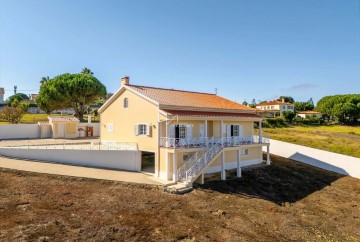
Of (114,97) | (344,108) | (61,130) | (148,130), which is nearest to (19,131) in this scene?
(61,130)

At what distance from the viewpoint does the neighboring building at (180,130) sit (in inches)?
862

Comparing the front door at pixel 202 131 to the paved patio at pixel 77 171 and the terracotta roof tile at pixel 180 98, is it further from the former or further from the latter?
the paved patio at pixel 77 171

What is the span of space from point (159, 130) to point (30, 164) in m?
11.5

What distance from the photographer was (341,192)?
24125 millimetres

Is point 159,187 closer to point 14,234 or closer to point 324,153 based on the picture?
point 14,234

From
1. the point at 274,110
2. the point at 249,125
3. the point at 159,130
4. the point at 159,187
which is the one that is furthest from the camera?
the point at 274,110

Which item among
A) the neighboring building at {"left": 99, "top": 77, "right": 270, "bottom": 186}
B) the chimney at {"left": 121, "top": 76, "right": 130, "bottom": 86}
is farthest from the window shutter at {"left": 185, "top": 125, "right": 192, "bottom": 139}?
the chimney at {"left": 121, "top": 76, "right": 130, "bottom": 86}

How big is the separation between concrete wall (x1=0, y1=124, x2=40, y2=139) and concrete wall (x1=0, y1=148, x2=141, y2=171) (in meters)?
14.4

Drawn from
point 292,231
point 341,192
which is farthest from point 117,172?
point 341,192

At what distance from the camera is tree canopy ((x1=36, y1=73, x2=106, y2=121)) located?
1823 inches

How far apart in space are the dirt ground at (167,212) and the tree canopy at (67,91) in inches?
1131

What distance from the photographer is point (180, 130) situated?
2341cm

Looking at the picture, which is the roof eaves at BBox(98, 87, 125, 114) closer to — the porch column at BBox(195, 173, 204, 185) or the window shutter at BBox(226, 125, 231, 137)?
the window shutter at BBox(226, 125, 231, 137)

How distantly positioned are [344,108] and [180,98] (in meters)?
80.1
